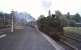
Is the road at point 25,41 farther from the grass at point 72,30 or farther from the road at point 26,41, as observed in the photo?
the grass at point 72,30

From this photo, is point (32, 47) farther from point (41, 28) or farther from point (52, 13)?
point (52, 13)

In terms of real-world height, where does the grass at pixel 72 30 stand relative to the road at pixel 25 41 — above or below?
above

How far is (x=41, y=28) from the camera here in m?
2.22

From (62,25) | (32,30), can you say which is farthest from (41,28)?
(62,25)

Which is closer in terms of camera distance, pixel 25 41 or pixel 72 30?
pixel 72 30

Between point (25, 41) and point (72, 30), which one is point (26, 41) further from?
point (72, 30)

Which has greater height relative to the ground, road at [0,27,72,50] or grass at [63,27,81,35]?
grass at [63,27,81,35]

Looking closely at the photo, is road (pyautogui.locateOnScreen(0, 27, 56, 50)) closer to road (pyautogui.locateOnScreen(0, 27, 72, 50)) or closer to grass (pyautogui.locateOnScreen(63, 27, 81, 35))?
road (pyautogui.locateOnScreen(0, 27, 72, 50))

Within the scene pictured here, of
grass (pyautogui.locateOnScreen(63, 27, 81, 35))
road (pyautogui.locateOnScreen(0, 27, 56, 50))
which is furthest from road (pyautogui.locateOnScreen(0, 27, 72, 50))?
grass (pyautogui.locateOnScreen(63, 27, 81, 35))

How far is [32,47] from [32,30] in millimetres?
232

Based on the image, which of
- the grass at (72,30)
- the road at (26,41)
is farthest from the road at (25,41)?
the grass at (72,30)

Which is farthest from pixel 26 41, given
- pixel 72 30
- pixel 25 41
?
pixel 72 30

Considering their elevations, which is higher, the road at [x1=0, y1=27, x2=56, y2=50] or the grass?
the grass

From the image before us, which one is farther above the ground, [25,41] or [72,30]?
[72,30]
